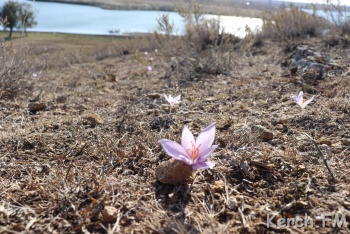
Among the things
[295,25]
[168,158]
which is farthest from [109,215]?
[295,25]

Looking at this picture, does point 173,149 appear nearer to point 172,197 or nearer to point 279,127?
point 172,197

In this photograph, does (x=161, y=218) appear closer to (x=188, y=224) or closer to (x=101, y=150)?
(x=188, y=224)

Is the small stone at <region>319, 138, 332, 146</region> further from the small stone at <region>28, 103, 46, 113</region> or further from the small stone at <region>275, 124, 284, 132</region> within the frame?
the small stone at <region>28, 103, 46, 113</region>

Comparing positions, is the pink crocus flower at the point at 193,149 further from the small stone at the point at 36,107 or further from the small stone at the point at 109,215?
the small stone at the point at 36,107

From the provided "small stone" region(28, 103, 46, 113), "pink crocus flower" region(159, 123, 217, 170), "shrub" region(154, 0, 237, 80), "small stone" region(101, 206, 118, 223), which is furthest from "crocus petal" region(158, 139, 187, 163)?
"shrub" region(154, 0, 237, 80)

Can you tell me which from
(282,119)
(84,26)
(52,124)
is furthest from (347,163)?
(84,26)

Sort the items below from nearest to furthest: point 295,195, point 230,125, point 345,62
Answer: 1. point 295,195
2. point 230,125
3. point 345,62

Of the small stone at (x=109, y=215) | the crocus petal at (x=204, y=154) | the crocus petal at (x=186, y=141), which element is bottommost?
the small stone at (x=109, y=215)

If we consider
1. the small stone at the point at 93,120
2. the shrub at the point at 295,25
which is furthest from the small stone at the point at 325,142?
the shrub at the point at 295,25
